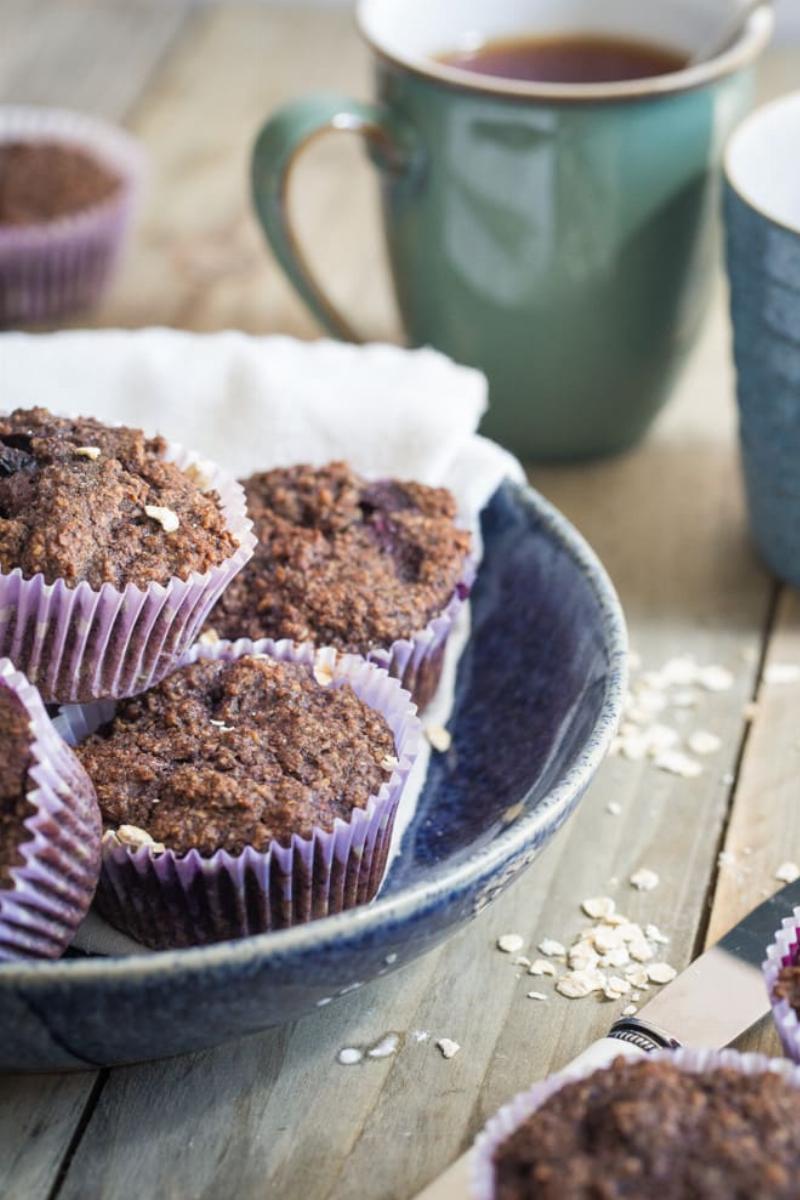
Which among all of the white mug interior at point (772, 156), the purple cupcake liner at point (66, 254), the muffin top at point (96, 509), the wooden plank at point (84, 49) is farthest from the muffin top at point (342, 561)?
the wooden plank at point (84, 49)

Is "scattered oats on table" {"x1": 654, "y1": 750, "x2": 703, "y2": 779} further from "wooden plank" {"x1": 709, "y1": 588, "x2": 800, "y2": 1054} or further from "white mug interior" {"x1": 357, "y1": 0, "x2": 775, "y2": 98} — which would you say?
"white mug interior" {"x1": 357, "y1": 0, "x2": 775, "y2": 98}

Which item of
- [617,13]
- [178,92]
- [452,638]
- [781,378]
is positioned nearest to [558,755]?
[452,638]

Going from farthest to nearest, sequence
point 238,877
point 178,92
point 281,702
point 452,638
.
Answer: point 178,92
point 452,638
point 281,702
point 238,877

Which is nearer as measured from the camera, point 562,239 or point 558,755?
point 558,755

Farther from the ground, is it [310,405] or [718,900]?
[310,405]

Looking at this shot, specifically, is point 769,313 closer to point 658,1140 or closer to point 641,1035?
point 641,1035

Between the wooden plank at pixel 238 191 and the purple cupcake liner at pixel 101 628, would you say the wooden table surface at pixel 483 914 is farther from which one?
the purple cupcake liner at pixel 101 628

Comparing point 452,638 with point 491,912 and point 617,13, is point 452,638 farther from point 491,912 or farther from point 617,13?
point 617,13
